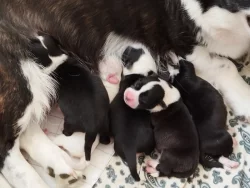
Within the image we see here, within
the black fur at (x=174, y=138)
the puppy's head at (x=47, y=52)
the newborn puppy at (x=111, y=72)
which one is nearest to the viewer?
the black fur at (x=174, y=138)

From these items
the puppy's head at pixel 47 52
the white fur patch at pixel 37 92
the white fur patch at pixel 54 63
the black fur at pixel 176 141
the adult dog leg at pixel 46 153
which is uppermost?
the puppy's head at pixel 47 52

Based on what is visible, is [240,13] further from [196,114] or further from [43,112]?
[43,112]

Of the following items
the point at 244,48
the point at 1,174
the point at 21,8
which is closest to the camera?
the point at 1,174

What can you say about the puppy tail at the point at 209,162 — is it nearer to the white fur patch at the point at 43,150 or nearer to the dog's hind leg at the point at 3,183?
the white fur patch at the point at 43,150

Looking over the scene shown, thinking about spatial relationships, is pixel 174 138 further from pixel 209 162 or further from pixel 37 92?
pixel 37 92

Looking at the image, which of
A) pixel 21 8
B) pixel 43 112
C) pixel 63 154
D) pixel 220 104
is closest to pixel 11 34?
pixel 21 8

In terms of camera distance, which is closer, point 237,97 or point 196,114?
point 196,114

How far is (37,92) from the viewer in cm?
200

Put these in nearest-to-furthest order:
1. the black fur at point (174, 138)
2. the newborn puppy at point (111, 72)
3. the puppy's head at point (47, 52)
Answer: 1. the black fur at point (174, 138)
2. the puppy's head at point (47, 52)
3. the newborn puppy at point (111, 72)

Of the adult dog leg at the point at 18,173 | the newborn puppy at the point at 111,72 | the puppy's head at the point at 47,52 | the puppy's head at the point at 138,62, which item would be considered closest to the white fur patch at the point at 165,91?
the puppy's head at the point at 138,62

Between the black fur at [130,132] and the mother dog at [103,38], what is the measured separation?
0.79 feet

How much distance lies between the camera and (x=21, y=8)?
206cm

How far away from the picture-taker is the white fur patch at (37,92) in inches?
76.8

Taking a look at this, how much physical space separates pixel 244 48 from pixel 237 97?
0.79 feet
